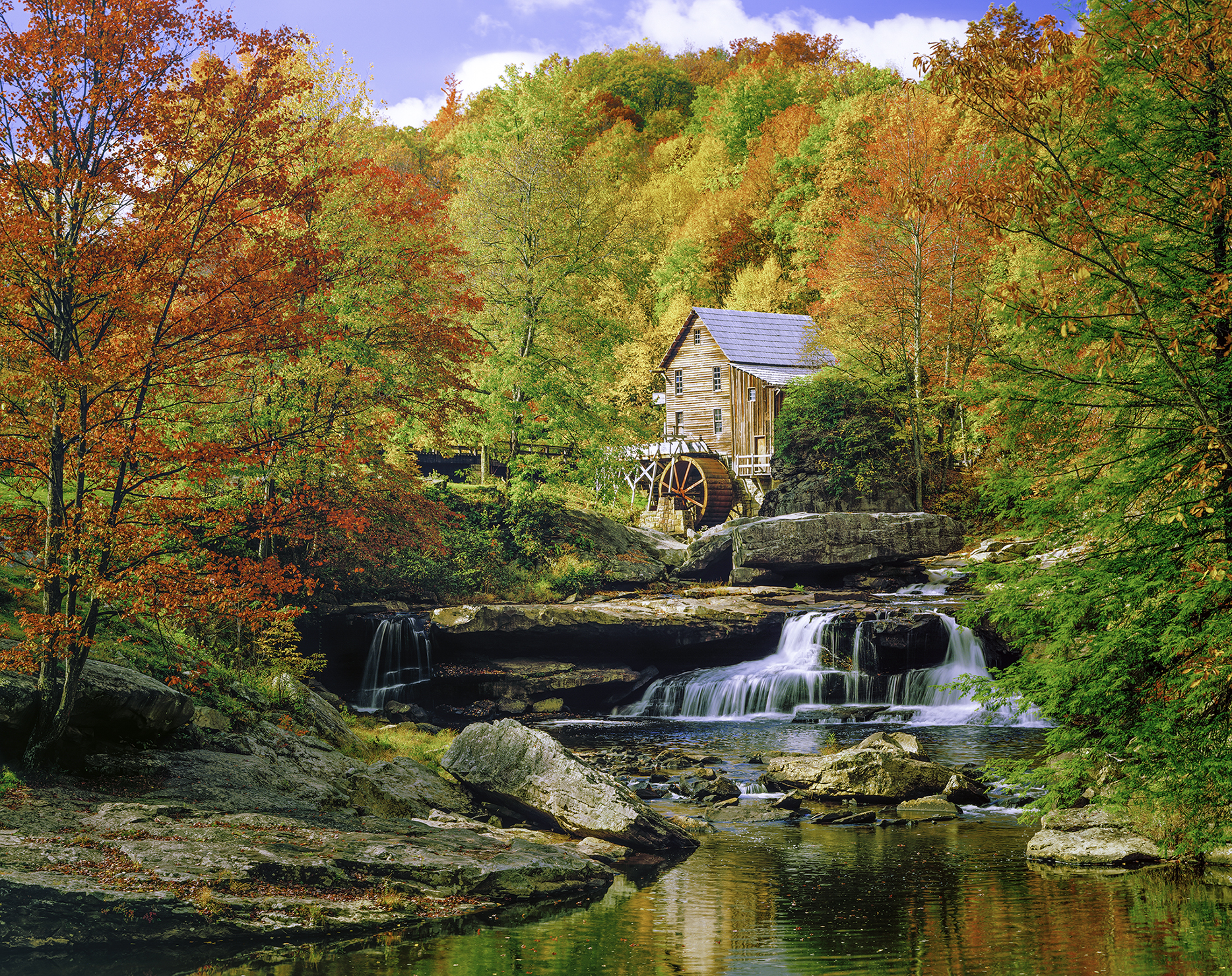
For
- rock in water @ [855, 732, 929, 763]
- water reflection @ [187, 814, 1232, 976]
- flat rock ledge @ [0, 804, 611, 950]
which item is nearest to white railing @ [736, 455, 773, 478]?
rock in water @ [855, 732, 929, 763]

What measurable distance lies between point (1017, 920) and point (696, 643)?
13.7 m

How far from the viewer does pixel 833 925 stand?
7.16 metres

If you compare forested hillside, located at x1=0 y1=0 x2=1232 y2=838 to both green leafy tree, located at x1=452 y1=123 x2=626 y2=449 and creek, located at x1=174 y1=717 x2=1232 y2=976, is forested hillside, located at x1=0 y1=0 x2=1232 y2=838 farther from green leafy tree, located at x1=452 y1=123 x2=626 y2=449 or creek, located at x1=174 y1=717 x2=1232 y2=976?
green leafy tree, located at x1=452 y1=123 x2=626 y2=449

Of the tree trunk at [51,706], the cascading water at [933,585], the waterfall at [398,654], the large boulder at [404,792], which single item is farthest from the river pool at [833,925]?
the cascading water at [933,585]

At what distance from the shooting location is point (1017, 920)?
7.04 metres

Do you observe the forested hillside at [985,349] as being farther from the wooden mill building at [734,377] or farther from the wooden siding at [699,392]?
the wooden siding at [699,392]

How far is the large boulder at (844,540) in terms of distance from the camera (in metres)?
25.4

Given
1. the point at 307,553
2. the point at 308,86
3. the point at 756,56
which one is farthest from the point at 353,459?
the point at 756,56

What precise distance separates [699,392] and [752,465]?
4.63m

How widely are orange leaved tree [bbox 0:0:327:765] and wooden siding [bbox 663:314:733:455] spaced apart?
1256 inches

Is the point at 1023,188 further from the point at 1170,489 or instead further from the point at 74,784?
the point at 74,784

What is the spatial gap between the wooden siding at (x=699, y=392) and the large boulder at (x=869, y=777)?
94.1 ft

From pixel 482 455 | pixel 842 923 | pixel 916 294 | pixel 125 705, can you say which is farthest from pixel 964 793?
pixel 916 294

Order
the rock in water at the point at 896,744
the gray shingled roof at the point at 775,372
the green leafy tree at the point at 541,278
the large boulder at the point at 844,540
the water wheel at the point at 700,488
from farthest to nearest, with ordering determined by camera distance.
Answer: the water wheel at the point at 700,488 < the gray shingled roof at the point at 775,372 < the green leafy tree at the point at 541,278 < the large boulder at the point at 844,540 < the rock in water at the point at 896,744
